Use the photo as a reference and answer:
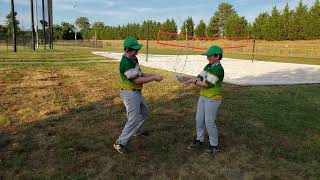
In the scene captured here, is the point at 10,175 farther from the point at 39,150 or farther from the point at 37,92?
the point at 37,92

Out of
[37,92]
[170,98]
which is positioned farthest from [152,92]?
→ [37,92]

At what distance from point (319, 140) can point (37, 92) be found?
28.3 feet

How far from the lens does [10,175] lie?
5.11 meters

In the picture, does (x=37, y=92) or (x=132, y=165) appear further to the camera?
(x=37, y=92)

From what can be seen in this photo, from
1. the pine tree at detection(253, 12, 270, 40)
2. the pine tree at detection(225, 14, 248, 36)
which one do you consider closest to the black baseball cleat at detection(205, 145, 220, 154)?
the pine tree at detection(253, 12, 270, 40)

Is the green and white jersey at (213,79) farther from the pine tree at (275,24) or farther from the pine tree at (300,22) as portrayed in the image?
the pine tree at (275,24)

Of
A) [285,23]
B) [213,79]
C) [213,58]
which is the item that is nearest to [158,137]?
[213,79]

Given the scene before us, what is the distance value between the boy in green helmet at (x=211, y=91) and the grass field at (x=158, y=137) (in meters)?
0.43

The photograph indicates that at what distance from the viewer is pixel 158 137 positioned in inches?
273

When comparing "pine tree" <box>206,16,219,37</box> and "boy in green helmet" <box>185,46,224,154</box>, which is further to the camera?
"pine tree" <box>206,16,219,37</box>

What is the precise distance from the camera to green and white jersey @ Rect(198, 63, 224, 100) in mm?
5840

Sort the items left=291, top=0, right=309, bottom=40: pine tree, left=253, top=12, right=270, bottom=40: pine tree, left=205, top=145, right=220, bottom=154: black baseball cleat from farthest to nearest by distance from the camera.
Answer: left=253, top=12, right=270, bottom=40: pine tree < left=291, top=0, right=309, bottom=40: pine tree < left=205, top=145, right=220, bottom=154: black baseball cleat

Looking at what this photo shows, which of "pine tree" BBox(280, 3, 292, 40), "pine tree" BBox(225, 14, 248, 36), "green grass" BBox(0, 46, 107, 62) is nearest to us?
"green grass" BBox(0, 46, 107, 62)

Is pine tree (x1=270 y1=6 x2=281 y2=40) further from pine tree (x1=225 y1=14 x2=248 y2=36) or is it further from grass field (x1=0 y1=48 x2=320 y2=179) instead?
grass field (x1=0 y1=48 x2=320 y2=179)
